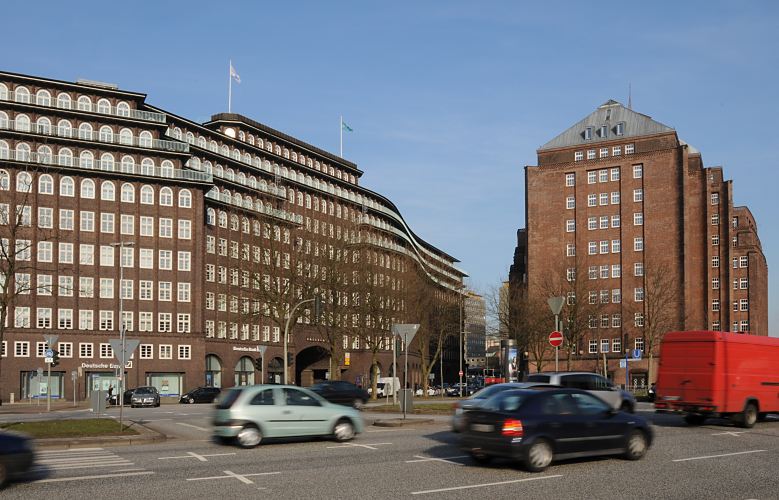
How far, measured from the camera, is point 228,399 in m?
20.1

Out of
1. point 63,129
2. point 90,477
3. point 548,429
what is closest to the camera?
point 90,477

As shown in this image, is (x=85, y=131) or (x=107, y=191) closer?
(x=85, y=131)

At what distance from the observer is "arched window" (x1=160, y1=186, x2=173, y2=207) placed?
80938 mm

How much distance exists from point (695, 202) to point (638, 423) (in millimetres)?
93863

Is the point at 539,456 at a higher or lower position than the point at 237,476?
higher

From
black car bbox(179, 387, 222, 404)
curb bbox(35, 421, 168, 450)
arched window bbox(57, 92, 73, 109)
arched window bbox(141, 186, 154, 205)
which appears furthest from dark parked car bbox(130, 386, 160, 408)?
arched window bbox(57, 92, 73, 109)

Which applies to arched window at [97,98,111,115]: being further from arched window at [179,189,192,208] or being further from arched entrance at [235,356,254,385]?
arched entrance at [235,356,254,385]

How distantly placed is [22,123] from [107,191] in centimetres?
947

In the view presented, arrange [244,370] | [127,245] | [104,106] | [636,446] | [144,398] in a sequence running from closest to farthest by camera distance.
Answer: [636,446]
[144,398]
[127,245]
[104,106]
[244,370]

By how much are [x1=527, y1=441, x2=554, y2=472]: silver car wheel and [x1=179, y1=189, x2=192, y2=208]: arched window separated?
71.1 metres

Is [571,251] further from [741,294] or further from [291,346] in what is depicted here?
[291,346]

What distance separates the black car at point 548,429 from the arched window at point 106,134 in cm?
7062

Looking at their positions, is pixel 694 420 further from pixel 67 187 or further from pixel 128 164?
pixel 128 164

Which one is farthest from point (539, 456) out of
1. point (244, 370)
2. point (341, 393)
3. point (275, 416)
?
point (244, 370)
